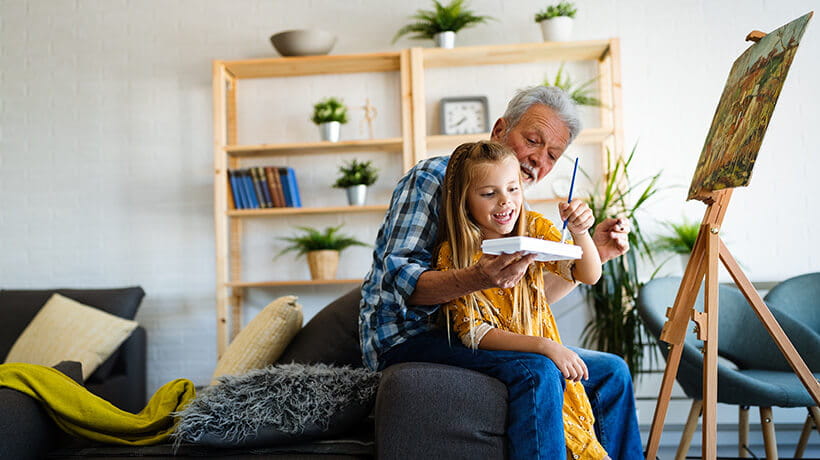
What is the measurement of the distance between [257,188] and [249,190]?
4 cm

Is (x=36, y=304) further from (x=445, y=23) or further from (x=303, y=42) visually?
(x=445, y=23)

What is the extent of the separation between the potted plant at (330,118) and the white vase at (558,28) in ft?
3.56

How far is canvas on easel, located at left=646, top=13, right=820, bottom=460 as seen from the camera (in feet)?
6.30

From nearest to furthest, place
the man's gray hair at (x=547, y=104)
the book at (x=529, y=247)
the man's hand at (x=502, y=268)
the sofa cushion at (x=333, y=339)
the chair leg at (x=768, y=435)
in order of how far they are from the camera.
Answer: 1. the book at (x=529, y=247)
2. the man's hand at (x=502, y=268)
3. the man's gray hair at (x=547, y=104)
4. the sofa cushion at (x=333, y=339)
5. the chair leg at (x=768, y=435)

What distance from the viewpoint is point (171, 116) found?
4.06 metres

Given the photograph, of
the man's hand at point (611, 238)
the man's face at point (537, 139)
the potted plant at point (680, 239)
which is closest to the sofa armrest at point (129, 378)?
the man's face at point (537, 139)

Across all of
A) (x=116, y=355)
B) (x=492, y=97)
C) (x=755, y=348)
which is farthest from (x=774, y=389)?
(x=116, y=355)

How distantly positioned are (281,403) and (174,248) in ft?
8.10

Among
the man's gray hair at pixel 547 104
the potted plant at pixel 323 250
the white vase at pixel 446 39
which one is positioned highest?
the white vase at pixel 446 39

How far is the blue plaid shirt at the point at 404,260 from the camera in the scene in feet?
5.79

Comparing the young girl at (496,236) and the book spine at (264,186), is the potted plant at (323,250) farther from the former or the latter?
the young girl at (496,236)

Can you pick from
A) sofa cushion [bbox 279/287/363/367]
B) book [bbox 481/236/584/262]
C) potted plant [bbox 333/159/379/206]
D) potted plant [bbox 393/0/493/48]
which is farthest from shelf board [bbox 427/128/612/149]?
book [bbox 481/236/584/262]

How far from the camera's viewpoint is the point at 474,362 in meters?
1.70

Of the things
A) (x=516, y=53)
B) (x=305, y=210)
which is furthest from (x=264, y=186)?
(x=516, y=53)
